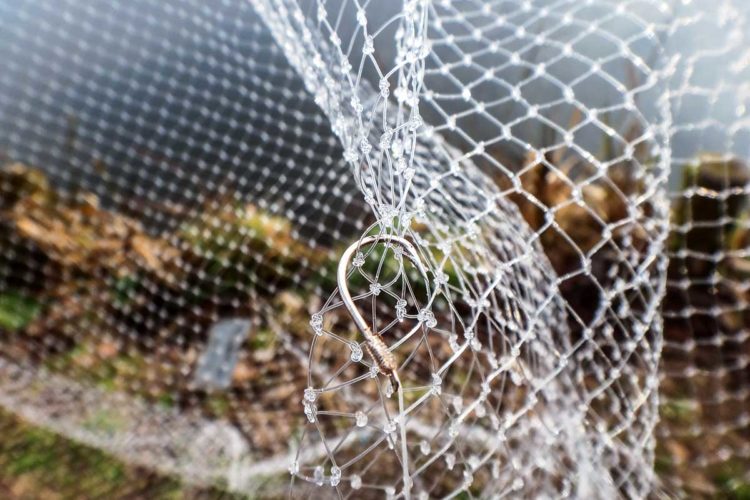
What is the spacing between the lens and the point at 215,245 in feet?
5.50

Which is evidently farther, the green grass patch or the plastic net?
the green grass patch

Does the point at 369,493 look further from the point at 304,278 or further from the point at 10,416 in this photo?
the point at 10,416

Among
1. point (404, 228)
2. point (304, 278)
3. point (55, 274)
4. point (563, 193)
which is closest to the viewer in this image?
point (404, 228)

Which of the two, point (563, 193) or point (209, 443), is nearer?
point (209, 443)

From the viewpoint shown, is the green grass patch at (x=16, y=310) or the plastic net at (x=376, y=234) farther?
the green grass patch at (x=16, y=310)

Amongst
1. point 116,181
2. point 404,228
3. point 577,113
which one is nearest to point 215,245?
point 116,181

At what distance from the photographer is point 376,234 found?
2.82ft

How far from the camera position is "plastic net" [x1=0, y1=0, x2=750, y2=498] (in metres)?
1.04

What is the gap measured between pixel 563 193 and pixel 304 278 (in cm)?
65

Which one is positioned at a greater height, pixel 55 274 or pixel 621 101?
pixel 55 274

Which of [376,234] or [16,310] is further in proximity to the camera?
[16,310]

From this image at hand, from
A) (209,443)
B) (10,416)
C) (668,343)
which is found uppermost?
(10,416)

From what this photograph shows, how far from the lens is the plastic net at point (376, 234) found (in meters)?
1.04

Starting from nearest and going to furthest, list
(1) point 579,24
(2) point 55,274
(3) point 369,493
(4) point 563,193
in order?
1. (3) point 369,493
2. (1) point 579,24
3. (4) point 563,193
4. (2) point 55,274
